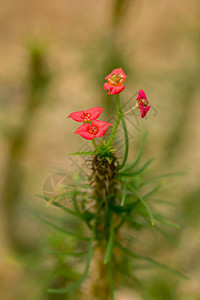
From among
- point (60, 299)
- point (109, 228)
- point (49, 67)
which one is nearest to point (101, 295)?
point (109, 228)

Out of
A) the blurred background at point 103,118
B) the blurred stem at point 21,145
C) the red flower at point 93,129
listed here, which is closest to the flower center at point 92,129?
the red flower at point 93,129

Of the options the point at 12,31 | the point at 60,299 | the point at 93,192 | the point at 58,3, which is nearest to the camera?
the point at 93,192

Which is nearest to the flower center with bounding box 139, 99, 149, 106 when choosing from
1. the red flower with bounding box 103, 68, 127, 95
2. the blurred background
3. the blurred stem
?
the red flower with bounding box 103, 68, 127, 95

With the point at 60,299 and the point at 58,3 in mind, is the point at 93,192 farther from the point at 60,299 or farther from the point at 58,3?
the point at 58,3

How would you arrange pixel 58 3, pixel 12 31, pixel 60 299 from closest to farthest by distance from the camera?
pixel 60 299 < pixel 12 31 < pixel 58 3

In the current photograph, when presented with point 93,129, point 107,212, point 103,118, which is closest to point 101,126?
point 93,129

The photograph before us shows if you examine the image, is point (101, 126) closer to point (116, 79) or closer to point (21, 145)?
point (116, 79)

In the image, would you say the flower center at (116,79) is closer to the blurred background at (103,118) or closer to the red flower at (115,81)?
the red flower at (115,81)

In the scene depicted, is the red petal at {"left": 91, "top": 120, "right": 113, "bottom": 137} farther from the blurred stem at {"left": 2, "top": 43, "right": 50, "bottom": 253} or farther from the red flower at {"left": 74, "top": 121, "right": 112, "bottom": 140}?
the blurred stem at {"left": 2, "top": 43, "right": 50, "bottom": 253}
